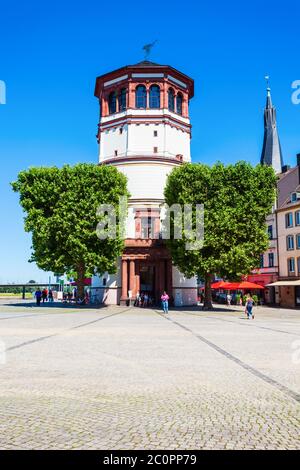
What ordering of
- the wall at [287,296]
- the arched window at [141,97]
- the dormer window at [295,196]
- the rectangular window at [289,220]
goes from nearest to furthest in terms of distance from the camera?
the wall at [287,296]
the dormer window at [295,196]
the rectangular window at [289,220]
the arched window at [141,97]

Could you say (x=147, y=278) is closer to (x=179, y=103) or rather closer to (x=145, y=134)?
(x=145, y=134)

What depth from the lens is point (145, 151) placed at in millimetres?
54500

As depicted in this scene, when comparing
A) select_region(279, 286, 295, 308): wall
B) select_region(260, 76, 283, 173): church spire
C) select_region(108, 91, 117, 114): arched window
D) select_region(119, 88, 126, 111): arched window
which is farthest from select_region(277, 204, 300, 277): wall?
select_region(260, 76, 283, 173): church spire

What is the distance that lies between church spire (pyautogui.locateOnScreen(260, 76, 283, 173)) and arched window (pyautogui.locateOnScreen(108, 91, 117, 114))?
153 ft

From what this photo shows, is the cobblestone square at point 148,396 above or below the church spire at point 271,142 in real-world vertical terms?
below

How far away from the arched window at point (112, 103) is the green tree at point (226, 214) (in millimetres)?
17927

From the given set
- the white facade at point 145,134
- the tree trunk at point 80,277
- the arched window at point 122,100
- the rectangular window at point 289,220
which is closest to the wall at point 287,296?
the rectangular window at point 289,220

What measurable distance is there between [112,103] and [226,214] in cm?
2583

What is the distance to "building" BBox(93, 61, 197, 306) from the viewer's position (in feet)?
165

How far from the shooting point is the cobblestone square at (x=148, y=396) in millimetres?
5340

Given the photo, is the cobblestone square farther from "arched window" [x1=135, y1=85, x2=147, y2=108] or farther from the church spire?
the church spire

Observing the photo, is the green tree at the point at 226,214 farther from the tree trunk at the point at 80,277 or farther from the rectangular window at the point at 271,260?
the rectangular window at the point at 271,260

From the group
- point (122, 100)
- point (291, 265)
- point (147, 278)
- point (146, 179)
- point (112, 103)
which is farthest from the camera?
point (147, 278)

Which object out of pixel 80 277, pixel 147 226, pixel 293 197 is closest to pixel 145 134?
pixel 147 226
